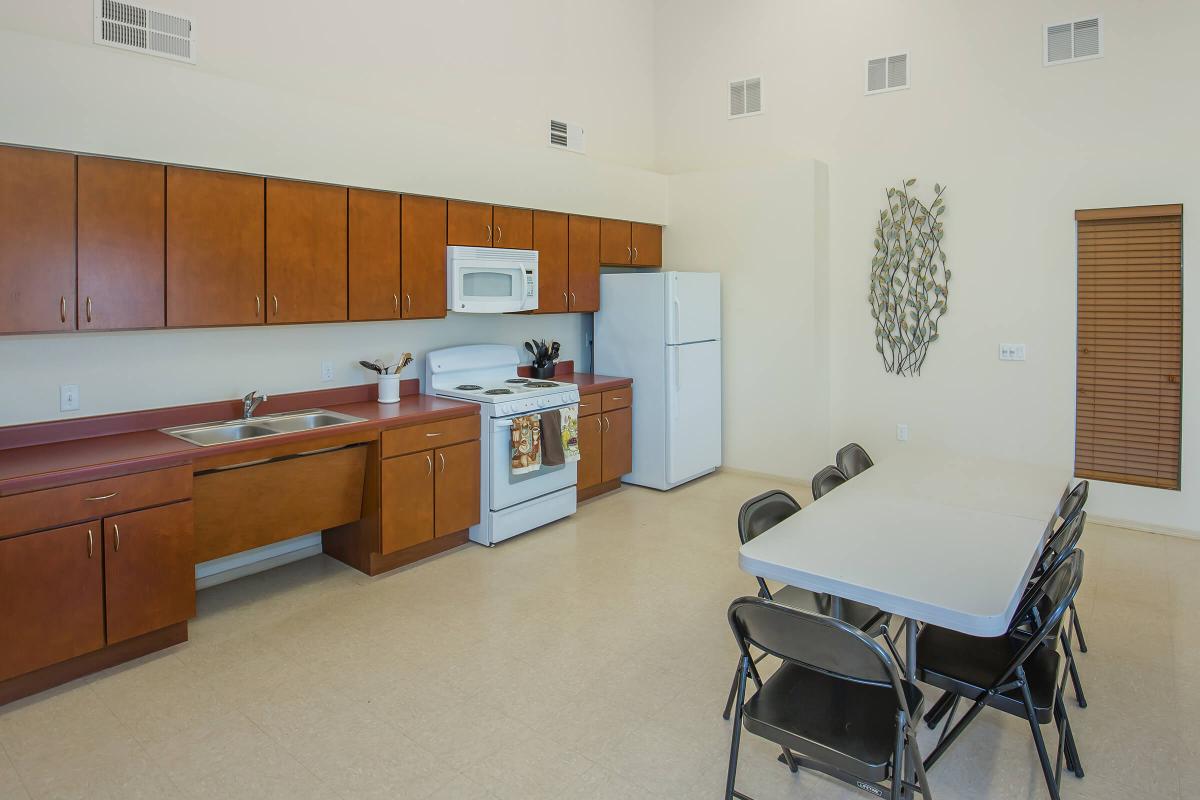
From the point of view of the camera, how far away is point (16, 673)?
9.26 ft

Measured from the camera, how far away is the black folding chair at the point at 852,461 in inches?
156

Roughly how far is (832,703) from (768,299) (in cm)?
429

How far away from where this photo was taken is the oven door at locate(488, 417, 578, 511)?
4.56m

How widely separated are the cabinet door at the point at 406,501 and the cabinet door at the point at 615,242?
2475mm

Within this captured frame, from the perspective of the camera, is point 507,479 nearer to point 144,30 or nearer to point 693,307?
point 693,307

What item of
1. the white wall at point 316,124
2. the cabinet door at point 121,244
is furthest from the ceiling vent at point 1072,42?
the cabinet door at point 121,244

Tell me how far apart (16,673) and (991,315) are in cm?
579

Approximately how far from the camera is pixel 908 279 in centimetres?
562

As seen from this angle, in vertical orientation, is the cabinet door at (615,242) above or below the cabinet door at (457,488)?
above

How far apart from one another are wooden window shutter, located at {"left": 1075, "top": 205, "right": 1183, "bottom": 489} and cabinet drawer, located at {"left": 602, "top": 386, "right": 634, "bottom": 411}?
3.09m

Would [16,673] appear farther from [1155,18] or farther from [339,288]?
[1155,18]

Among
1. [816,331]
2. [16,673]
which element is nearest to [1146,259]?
[816,331]

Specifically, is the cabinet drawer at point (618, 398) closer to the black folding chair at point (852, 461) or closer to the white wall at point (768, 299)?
the white wall at point (768, 299)

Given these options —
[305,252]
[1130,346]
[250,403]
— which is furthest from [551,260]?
[1130,346]
